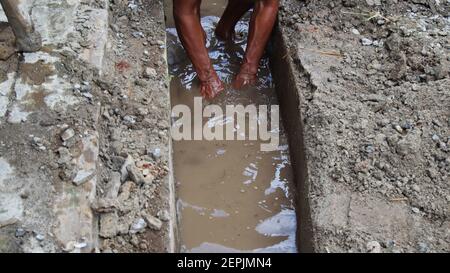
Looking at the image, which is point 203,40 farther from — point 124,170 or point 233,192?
point 124,170

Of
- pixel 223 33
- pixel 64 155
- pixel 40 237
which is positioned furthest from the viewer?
pixel 223 33

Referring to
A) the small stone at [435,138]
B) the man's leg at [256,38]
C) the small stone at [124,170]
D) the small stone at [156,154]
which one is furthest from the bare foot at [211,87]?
the small stone at [435,138]

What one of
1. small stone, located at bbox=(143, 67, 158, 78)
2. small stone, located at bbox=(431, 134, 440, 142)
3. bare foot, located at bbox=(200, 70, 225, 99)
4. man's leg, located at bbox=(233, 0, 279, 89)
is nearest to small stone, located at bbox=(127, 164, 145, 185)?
small stone, located at bbox=(143, 67, 158, 78)

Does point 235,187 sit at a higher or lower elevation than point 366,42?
lower

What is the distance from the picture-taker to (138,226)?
9.14 ft

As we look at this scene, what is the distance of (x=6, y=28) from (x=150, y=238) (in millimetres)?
1526

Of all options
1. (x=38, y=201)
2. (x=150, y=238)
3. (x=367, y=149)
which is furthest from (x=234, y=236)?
(x=38, y=201)

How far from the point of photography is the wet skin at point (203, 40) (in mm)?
3801

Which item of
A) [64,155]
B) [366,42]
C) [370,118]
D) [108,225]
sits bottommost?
[108,225]

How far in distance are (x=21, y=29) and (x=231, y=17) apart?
Result: 153 centimetres

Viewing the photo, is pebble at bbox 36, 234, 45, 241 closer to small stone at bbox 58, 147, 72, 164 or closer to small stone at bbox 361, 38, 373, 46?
small stone at bbox 58, 147, 72, 164

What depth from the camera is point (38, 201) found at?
8.64 ft

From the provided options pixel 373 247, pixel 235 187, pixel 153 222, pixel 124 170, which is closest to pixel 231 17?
pixel 235 187

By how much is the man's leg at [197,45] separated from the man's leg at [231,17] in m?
0.31
